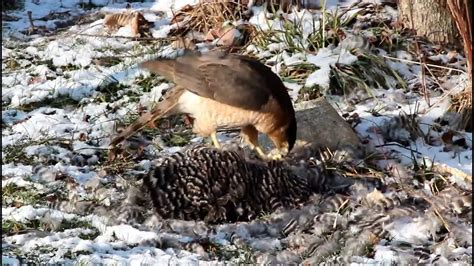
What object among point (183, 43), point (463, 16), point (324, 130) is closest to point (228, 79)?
point (324, 130)

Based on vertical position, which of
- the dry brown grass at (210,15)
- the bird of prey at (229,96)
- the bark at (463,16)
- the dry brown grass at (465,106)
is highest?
the bark at (463,16)

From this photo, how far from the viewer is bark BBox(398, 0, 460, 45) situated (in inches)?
299

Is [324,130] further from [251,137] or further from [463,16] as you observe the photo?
[463,16]

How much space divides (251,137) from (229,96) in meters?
0.57

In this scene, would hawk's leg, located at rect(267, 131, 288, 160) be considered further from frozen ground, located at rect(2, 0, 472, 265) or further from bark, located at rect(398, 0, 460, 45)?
bark, located at rect(398, 0, 460, 45)

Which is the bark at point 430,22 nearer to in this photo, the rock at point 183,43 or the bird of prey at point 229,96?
the rock at point 183,43

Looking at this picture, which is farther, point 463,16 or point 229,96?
point 463,16

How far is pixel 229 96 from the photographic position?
550cm

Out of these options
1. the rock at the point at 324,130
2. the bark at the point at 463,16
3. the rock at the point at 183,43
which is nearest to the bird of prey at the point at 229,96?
the rock at the point at 324,130

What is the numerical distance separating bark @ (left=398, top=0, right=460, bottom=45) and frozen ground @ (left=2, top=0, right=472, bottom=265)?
0.20 m

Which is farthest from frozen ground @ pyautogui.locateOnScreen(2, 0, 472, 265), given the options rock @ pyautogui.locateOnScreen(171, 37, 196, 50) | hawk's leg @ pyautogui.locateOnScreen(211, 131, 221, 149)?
hawk's leg @ pyautogui.locateOnScreen(211, 131, 221, 149)

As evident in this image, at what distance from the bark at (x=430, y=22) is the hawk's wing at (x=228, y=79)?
247 cm

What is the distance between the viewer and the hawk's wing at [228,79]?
5.50 meters

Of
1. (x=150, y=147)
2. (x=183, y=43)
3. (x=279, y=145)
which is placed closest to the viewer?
(x=279, y=145)
